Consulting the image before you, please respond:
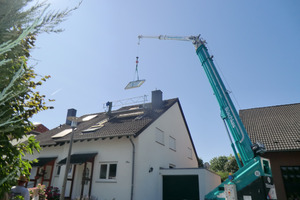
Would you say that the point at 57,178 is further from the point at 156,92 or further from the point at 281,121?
the point at 281,121

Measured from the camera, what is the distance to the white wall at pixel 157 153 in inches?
463

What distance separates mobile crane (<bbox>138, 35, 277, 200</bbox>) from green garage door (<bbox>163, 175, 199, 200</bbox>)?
13.0ft

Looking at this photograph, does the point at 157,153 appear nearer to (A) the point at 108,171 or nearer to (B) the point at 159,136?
(B) the point at 159,136

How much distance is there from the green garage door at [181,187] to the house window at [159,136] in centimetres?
242

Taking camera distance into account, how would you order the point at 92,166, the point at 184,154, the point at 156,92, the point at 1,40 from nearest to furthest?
the point at 1,40 < the point at 92,166 < the point at 156,92 < the point at 184,154

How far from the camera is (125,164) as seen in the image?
11.7 m

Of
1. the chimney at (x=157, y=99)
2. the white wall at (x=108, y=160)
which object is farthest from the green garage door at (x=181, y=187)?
the chimney at (x=157, y=99)

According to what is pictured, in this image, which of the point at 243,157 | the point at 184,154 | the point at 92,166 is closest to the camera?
the point at 243,157

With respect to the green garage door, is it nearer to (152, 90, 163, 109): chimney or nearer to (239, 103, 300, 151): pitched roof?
(239, 103, 300, 151): pitched roof

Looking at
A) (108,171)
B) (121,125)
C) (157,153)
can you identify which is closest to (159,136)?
(157,153)

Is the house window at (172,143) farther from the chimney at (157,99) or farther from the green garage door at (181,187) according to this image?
the green garage door at (181,187)

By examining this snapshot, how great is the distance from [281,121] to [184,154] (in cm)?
777

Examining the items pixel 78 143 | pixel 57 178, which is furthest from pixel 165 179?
pixel 57 178

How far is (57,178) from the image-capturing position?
13.7 metres
